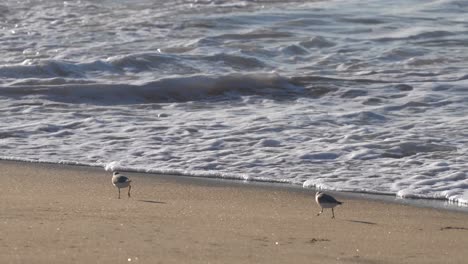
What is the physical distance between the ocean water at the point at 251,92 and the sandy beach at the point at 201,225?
0.48 m

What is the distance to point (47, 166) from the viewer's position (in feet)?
22.6

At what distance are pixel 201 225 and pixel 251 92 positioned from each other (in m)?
4.80

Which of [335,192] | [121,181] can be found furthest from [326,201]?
[121,181]

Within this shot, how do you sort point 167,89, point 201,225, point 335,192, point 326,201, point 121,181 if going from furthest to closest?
point 167,89, point 335,192, point 121,181, point 326,201, point 201,225

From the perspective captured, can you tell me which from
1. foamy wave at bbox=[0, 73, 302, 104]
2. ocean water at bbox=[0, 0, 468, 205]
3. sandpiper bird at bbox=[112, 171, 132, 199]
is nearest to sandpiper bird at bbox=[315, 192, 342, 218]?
ocean water at bbox=[0, 0, 468, 205]

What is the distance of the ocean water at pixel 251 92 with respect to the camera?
22.9ft

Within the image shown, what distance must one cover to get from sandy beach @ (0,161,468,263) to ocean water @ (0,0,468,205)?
18.9 inches

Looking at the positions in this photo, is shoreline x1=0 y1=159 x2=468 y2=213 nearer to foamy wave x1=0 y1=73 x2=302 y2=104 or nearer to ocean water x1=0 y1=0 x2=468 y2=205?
ocean water x1=0 y1=0 x2=468 y2=205

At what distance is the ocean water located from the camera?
6.98m

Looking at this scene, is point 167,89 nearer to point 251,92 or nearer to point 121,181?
point 251,92

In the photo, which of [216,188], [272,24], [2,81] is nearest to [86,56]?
[2,81]

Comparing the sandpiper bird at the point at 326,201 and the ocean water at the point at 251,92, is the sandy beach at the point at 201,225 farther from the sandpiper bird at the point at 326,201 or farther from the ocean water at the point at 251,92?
the ocean water at the point at 251,92

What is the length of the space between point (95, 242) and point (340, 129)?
12.2 feet

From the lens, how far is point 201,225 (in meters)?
5.07
